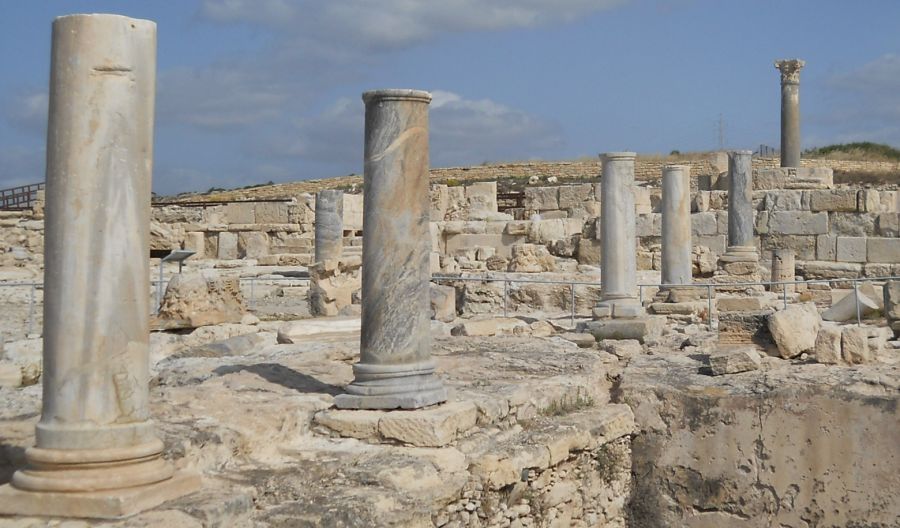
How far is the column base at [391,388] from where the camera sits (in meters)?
6.88

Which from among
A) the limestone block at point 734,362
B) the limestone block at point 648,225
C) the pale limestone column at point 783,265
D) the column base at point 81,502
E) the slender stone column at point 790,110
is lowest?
the column base at point 81,502

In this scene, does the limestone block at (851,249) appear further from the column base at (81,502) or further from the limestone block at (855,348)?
the column base at (81,502)

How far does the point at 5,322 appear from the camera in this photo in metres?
15.1

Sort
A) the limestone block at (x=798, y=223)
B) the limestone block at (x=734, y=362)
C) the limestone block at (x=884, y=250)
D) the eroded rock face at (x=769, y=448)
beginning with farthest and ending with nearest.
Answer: the limestone block at (x=798, y=223), the limestone block at (x=884, y=250), the limestone block at (x=734, y=362), the eroded rock face at (x=769, y=448)

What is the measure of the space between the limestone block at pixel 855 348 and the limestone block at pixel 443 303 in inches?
270

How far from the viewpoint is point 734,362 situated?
29.7ft

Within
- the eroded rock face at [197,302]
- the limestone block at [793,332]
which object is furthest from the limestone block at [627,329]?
the eroded rock face at [197,302]

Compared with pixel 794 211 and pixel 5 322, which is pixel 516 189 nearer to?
pixel 794 211

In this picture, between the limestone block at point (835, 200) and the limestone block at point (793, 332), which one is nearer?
the limestone block at point (793, 332)

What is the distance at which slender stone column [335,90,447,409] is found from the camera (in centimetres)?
714

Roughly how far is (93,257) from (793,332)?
22.7 ft

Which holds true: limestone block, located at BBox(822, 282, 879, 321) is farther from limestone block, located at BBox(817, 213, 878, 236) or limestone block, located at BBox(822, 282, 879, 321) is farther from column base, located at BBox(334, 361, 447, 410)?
limestone block, located at BBox(817, 213, 878, 236)

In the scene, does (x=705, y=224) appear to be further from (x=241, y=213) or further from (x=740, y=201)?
(x=241, y=213)

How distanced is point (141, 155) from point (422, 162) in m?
2.61
